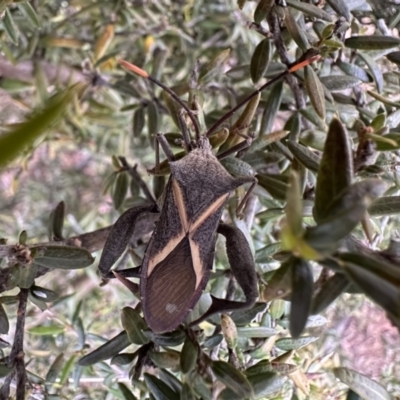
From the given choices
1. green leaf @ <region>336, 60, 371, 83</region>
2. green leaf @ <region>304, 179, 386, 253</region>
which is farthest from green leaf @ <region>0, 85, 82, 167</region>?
green leaf @ <region>336, 60, 371, 83</region>

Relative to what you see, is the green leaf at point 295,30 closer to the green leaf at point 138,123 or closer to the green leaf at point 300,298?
the green leaf at point 300,298

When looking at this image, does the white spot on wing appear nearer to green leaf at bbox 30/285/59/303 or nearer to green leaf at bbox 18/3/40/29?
green leaf at bbox 30/285/59/303

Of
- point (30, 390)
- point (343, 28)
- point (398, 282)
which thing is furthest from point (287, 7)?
point (30, 390)

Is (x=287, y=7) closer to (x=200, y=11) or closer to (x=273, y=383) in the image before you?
(x=273, y=383)

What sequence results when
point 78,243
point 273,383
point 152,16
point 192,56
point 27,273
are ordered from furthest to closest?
point 192,56 → point 152,16 → point 78,243 → point 27,273 → point 273,383

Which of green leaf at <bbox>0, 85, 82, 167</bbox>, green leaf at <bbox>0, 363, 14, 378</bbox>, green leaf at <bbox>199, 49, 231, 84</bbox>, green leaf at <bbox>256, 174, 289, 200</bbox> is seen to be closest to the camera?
green leaf at <bbox>0, 85, 82, 167</bbox>

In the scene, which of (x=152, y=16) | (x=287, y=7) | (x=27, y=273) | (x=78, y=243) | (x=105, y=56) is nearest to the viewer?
(x=27, y=273)

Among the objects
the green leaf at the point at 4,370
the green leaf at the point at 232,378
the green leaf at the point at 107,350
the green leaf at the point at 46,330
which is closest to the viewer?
the green leaf at the point at 232,378

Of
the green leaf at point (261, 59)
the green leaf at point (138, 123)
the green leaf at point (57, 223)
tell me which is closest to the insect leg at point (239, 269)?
the green leaf at point (261, 59)
